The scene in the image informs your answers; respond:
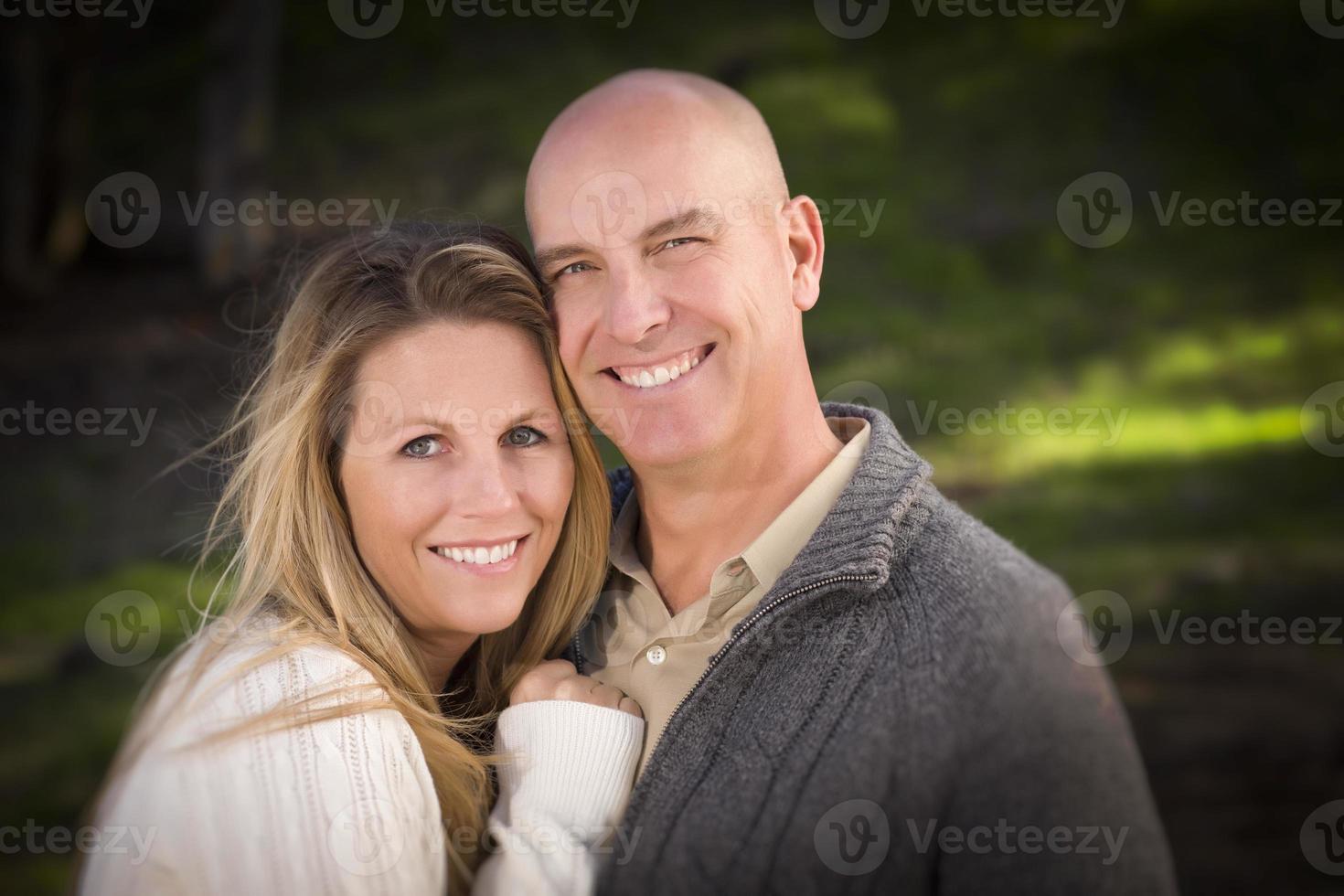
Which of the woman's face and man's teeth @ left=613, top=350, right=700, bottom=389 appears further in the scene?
man's teeth @ left=613, top=350, right=700, bottom=389

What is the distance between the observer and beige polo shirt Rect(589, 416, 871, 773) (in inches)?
66.7

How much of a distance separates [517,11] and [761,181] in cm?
479

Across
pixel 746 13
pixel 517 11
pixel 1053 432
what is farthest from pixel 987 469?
pixel 517 11

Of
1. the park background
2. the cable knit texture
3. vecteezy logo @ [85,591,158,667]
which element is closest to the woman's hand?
the cable knit texture

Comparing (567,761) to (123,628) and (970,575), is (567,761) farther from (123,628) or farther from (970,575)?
(123,628)

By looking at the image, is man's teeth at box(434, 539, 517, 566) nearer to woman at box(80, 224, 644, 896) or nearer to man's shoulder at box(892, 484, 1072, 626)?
woman at box(80, 224, 644, 896)

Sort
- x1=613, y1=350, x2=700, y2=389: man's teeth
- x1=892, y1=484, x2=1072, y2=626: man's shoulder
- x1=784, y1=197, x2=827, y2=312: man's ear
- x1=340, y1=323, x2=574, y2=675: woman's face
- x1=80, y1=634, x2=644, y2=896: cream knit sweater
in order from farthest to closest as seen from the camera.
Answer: x1=784, y1=197, x2=827, y2=312: man's ear
x1=613, y1=350, x2=700, y2=389: man's teeth
x1=340, y1=323, x2=574, y2=675: woman's face
x1=892, y1=484, x2=1072, y2=626: man's shoulder
x1=80, y1=634, x2=644, y2=896: cream knit sweater

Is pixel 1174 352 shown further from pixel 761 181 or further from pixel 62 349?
pixel 62 349

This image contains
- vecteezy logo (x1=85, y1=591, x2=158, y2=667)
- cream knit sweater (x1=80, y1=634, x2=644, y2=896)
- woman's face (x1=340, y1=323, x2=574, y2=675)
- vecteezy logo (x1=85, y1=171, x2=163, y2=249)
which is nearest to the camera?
cream knit sweater (x1=80, y1=634, x2=644, y2=896)

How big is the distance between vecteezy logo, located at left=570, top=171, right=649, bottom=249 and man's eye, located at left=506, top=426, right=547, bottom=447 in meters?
0.31

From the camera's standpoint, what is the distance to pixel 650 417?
179cm

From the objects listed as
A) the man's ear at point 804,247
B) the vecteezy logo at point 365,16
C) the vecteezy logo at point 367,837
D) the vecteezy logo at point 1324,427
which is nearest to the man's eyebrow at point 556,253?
the man's ear at point 804,247

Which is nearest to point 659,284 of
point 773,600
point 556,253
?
point 556,253

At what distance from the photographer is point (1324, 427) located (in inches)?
218
